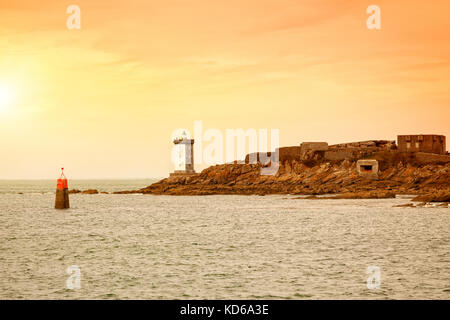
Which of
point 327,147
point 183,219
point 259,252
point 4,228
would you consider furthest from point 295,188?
point 259,252

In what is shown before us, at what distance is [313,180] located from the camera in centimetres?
10256

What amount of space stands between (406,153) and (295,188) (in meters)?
22.1

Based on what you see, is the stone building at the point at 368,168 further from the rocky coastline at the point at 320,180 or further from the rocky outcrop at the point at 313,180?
the rocky outcrop at the point at 313,180

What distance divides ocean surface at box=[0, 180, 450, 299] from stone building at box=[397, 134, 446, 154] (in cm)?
6185

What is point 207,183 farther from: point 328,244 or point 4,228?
point 328,244

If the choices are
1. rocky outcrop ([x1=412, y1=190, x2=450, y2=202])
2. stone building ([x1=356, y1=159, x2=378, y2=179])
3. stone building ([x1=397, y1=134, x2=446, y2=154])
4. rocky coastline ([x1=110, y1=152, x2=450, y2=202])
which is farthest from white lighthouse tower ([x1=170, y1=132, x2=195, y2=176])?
rocky outcrop ([x1=412, y1=190, x2=450, y2=202])

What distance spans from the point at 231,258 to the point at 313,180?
247ft

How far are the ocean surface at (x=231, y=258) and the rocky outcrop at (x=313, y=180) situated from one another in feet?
137

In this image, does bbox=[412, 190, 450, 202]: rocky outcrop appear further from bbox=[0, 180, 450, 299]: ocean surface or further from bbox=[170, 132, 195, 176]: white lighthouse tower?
bbox=[170, 132, 195, 176]: white lighthouse tower

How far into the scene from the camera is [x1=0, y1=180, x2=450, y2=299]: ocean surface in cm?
2102

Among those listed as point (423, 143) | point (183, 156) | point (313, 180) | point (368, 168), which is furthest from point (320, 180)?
point (183, 156)

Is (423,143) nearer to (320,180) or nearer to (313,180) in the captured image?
(320,180)
